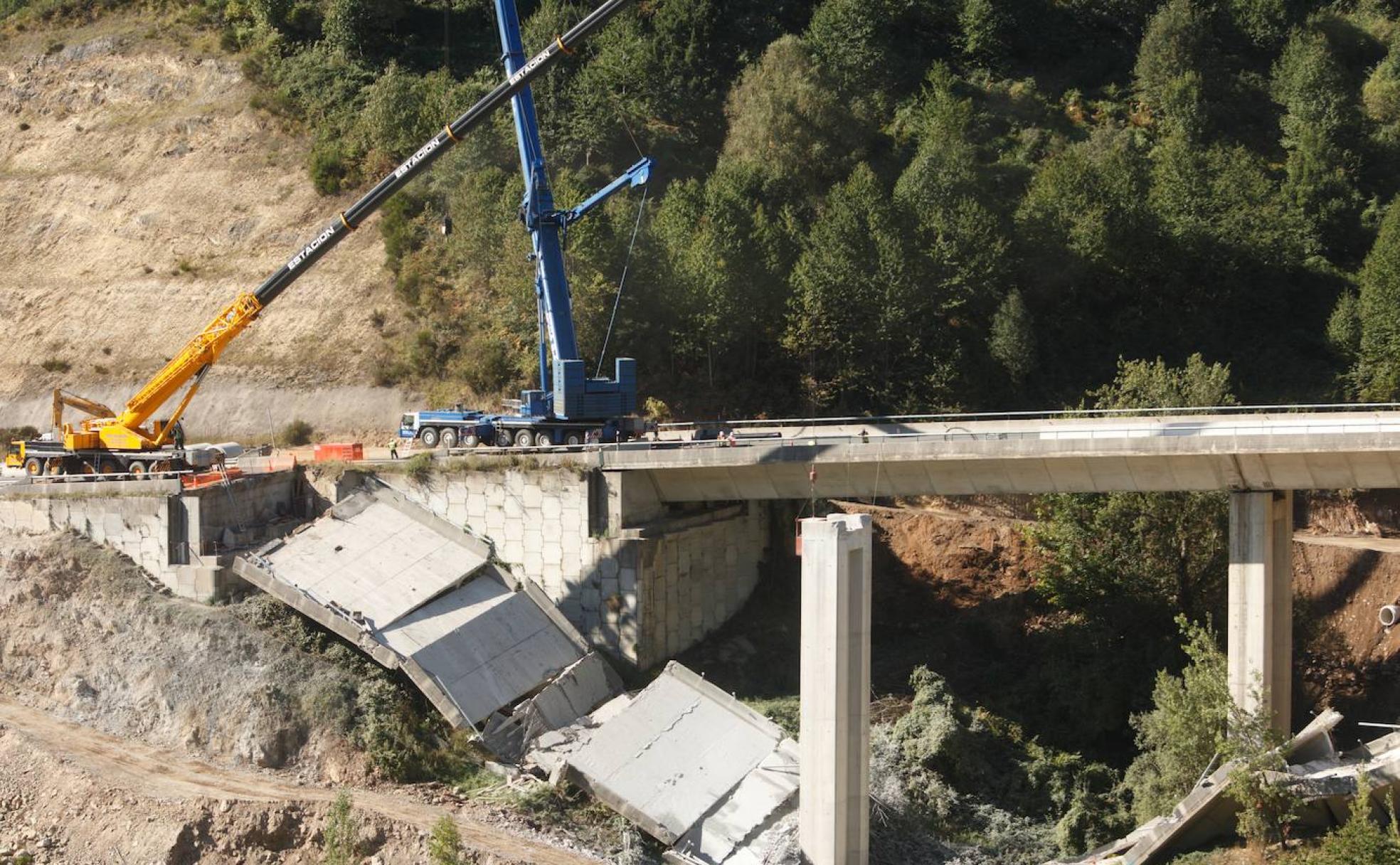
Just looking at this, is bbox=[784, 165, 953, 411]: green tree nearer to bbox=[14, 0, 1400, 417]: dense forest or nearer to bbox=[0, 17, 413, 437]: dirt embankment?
bbox=[14, 0, 1400, 417]: dense forest

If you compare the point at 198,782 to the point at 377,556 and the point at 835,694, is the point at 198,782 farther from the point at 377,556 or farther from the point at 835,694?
the point at 835,694

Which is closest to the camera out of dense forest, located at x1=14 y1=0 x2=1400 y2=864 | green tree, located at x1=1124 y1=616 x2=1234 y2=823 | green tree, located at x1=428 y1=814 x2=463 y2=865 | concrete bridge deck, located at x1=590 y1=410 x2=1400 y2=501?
green tree, located at x1=428 y1=814 x2=463 y2=865

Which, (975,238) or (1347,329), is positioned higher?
(975,238)

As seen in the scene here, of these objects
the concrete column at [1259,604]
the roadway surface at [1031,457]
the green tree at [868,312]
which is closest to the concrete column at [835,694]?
the roadway surface at [1031,457]

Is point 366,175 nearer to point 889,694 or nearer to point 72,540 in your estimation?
point 72,540

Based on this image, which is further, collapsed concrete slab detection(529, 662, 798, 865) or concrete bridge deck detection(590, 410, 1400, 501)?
concrete bridge deck detection(590, 410, 1400, 501)

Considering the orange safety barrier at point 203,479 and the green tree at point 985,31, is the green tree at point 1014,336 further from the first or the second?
the orange safety barrier at point 203,479

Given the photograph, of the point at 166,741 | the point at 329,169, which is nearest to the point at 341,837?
the point at 166,741

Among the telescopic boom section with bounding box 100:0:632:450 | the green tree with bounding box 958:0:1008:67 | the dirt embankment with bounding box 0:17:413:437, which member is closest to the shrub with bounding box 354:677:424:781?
the telescopic boom section with bounding box 100:0:632:450
